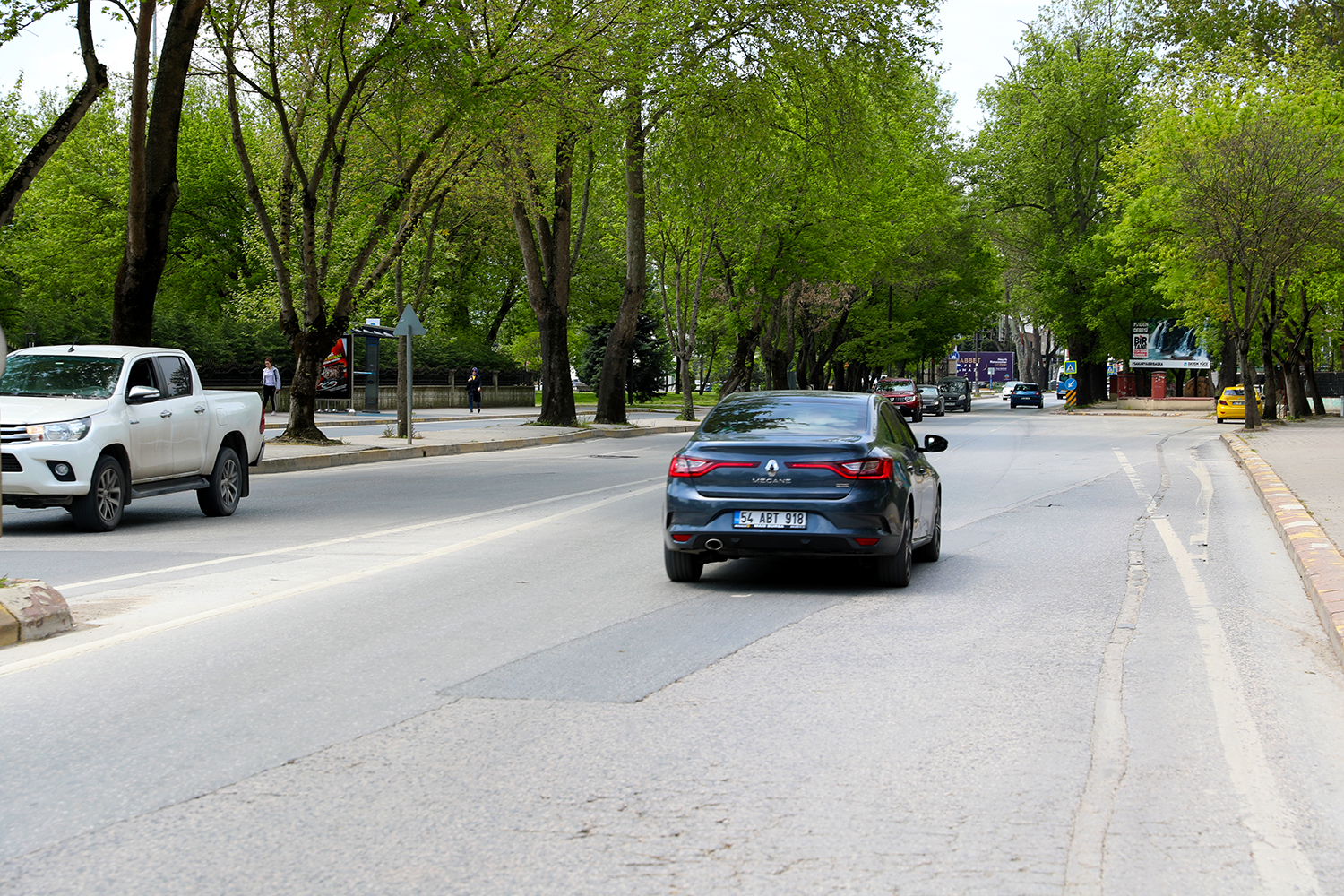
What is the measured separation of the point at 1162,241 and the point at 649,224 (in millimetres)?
16464

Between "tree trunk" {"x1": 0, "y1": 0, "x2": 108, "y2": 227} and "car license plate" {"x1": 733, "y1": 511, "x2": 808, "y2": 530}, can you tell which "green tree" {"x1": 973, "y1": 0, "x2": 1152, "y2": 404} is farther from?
"car license plate" {"x1": 733, "y1": 511, "x2": 808, "y2": 530}

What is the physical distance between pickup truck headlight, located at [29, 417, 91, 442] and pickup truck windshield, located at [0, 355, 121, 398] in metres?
0.75

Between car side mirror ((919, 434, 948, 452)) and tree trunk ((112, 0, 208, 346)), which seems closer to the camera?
car side mirror ((919, 434, 948, 452))

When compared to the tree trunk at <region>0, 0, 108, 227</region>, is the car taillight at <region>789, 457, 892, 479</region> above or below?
below

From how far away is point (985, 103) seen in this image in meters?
70.5

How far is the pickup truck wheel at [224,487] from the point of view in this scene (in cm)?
1532

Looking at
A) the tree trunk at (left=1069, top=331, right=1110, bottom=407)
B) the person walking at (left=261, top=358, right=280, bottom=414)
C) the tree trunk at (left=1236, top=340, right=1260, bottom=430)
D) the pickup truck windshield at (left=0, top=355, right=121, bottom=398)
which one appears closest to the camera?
the pickup truck windshield at (left=0, top=355, right=121, bottom=398)

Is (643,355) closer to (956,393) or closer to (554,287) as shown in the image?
(956,393)

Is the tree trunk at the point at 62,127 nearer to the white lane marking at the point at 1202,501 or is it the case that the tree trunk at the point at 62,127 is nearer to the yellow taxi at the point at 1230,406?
the white lane marking at the point at 1202,501

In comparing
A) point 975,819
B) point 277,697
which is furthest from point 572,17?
point 975,819

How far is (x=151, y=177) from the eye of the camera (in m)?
21.4

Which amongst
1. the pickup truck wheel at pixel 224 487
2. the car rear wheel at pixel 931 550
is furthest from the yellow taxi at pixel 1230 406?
the pickup truck wheel at pixel 224 487

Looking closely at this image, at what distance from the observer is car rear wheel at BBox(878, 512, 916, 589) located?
32.7 ft

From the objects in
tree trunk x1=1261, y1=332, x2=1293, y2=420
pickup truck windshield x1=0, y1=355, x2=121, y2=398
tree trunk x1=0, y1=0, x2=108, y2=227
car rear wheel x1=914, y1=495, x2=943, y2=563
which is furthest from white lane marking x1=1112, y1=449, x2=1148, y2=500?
tree trunk x1=0, y1=0, x2=108, y2=227
